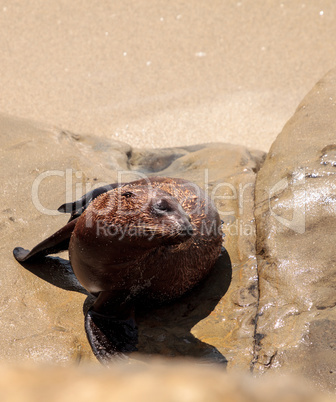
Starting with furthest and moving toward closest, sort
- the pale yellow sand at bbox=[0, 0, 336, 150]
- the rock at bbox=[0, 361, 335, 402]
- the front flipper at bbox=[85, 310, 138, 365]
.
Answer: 1. the pale yellow sand at bbox=[0, 0, 336, 150]
2. the front flipper at bbox=[85, 310, 138, 365]
3. the rock at bbox=[0, 361, 335, 402]

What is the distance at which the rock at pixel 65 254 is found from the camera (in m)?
4.11

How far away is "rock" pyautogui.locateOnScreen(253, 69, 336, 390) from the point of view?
3.76 meters

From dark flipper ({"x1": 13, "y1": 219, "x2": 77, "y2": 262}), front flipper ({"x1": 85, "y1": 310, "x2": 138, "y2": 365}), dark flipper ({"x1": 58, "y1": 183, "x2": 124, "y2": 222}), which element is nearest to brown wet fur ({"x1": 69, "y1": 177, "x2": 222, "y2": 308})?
front flipper ({"x1": 85, "y1": 310, "x2": 138, "y2": 365})

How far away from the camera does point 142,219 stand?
147 inches

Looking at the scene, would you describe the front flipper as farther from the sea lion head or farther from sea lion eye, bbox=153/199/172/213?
sea lion eye, bbox=153/199/172/213

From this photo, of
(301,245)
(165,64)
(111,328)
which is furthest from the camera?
(165,64)

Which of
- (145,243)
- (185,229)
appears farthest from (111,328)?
(185,229)

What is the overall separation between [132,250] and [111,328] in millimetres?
809

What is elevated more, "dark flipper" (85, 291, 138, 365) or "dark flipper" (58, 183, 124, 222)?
"dark flipper" (58, 183, 124, 222)

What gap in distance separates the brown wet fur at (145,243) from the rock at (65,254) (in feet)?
0.91

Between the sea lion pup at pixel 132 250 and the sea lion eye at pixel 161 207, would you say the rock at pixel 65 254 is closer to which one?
the sea lion pup at pixel 132 250

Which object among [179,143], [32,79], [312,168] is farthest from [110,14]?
[312,168]

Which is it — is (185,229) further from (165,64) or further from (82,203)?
(165,64)

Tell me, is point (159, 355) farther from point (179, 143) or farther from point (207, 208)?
point (179, 143)
